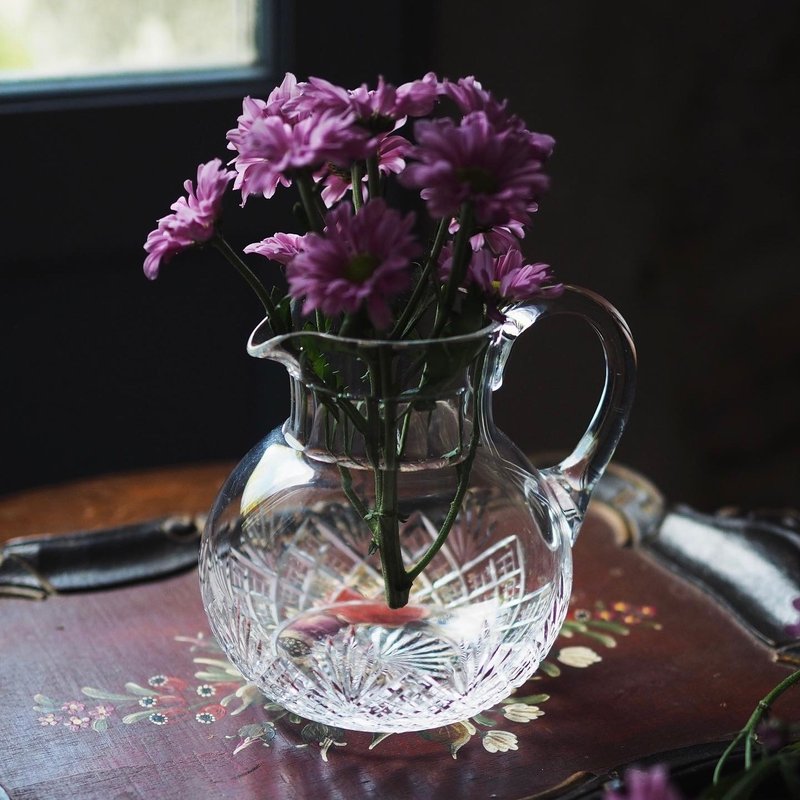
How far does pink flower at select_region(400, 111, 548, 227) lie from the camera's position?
1.89ft

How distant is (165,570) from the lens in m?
0.95

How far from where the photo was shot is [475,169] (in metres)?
0.58

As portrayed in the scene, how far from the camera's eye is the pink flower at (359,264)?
1.92 ft

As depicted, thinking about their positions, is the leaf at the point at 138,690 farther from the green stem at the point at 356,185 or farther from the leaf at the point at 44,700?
the green stem at the point at 356,185

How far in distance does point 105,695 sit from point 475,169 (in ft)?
1.35

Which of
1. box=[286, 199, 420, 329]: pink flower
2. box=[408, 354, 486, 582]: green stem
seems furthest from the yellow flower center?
box=[408, 354, 486, 582]: green stem

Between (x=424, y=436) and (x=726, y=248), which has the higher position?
(x=424, y=436)

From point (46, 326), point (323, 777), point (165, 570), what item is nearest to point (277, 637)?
point (323, 777)

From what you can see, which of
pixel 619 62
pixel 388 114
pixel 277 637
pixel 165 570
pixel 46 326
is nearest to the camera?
pixel 388 114

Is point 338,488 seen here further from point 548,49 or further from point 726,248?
point 726,248

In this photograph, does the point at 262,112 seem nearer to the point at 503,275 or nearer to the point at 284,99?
the point at 284,99

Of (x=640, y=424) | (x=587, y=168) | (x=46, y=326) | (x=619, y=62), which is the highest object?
(x=619, y=62)

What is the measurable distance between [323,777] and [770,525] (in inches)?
18.7

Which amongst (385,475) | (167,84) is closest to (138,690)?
(385,475)
